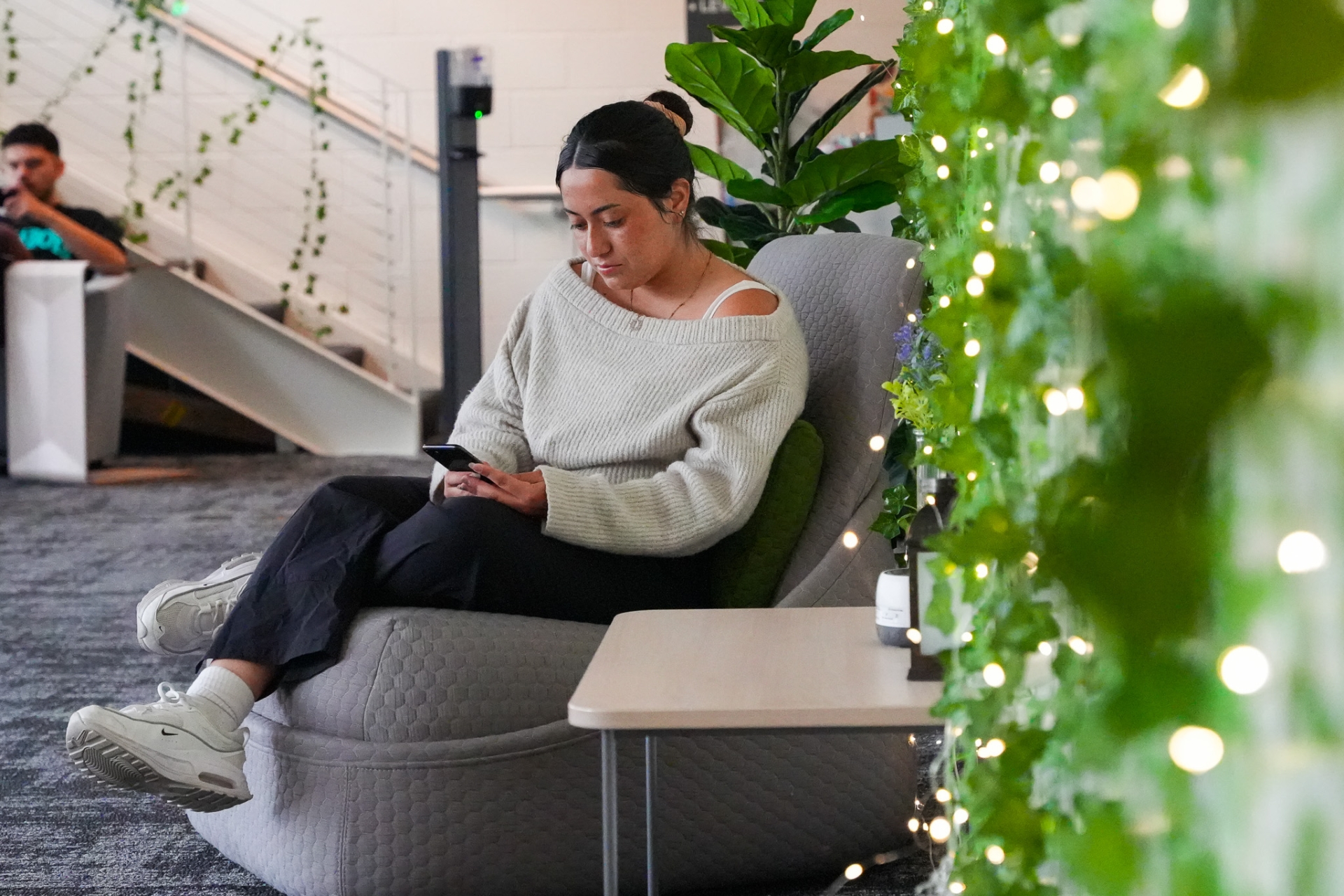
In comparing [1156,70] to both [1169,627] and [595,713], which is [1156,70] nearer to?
[1169,627]

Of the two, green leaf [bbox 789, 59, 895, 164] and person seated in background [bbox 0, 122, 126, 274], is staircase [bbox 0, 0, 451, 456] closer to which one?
person seated in background [bbox 0, 122, 126, 274]

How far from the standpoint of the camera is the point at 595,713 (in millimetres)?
1127

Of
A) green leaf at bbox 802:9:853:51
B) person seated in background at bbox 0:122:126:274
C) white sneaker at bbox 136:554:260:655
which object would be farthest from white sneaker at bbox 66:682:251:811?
person seated in background at bbox 0:122:126:274

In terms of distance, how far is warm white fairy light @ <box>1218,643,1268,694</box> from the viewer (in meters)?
0.43

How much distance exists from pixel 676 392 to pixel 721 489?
190mm

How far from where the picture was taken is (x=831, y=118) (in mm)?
2955

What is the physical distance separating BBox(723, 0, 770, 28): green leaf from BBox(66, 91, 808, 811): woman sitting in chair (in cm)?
81

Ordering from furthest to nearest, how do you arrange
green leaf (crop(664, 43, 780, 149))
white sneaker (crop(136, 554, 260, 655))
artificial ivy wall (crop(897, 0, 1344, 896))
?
green leaf (crop(664, 43, 780, 149)) → white sneaker (crop(136, 554, 260, 655)) → artificial ivy wall (crop(897, 0, 1344, 896))

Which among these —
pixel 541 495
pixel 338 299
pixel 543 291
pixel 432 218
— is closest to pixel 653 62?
pixel 432 218

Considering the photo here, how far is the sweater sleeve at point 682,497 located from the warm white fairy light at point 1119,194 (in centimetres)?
139

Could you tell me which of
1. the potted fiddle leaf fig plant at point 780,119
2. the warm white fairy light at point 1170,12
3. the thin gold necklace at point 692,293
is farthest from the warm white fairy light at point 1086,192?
the potted fiddle leaf fig plant at point 780,119

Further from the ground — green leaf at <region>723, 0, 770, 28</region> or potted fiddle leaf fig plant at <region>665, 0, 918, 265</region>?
green leaf at <region>723, 0, 770, 28</region>

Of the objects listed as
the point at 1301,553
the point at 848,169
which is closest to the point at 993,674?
the point at 1301,553

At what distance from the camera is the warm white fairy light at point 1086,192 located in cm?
58
